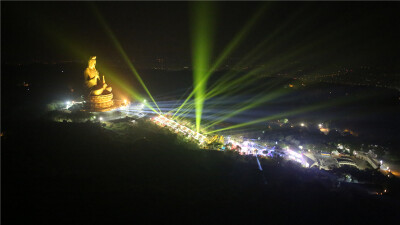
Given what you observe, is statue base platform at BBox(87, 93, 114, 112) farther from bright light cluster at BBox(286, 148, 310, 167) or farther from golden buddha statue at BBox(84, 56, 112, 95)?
bright light cluster at BBox(286, 148, 310, 167)

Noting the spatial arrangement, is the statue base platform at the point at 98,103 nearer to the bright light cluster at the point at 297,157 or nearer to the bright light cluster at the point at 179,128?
the bright light cluster at the point at 179,128

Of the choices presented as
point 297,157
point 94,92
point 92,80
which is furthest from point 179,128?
point 92,80

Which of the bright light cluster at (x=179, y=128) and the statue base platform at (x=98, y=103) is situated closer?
the bright light cluster at (x=179, y=128)

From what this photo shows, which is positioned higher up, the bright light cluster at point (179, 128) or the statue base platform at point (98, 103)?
the statue base platform at point (98, 103)

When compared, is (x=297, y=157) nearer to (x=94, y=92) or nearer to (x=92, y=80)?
(x=94, y=92)

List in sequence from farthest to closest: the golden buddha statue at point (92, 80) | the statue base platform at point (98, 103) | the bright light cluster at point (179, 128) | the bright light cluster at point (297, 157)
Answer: the golden buddha statue at point (92, 80) → the statue base platform at point (98, 103) → the bright light cluster at point (179, 128) → the bright light cluster at point (297, 157)

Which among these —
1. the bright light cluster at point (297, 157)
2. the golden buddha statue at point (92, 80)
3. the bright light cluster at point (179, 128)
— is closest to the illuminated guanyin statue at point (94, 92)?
the golden buddha statue at point (92, 80)

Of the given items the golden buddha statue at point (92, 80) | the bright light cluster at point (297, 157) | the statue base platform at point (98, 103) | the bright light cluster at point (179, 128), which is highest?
the golden buddha statue at point (92, 80)

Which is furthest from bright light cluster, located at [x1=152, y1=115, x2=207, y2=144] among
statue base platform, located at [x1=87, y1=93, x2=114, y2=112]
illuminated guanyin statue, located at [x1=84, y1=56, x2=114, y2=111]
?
illuminated guanyin statue, located at [x1=84, y1=56, x2=114, y2=111]
